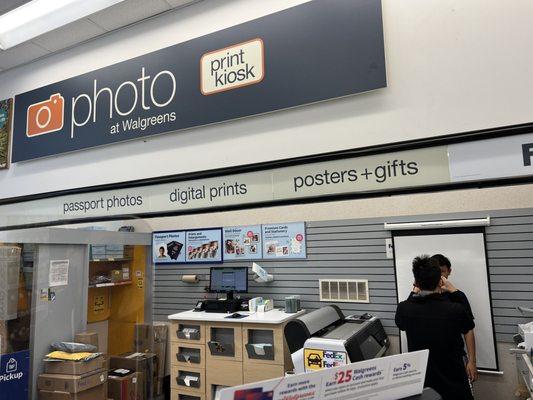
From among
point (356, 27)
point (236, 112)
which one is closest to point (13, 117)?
point (236, 112)

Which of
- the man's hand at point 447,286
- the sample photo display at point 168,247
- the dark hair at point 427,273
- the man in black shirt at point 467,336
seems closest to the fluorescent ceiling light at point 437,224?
the man in black shirt at point 467,336

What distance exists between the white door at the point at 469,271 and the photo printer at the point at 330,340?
0.77 meters

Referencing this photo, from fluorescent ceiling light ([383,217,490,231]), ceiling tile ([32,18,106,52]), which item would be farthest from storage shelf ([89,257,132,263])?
fluorescent ceiling light ([383,217,490,231])

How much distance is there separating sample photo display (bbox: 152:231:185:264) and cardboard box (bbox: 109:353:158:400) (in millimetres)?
1024

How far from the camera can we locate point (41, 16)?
2506 millimetres

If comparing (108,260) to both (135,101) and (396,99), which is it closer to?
(135,101)

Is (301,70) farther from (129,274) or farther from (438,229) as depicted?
(129,274)

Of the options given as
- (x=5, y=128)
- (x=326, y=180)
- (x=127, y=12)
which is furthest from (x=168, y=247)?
(x=326, y=180)

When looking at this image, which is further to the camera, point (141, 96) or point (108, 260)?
point (108, 260)

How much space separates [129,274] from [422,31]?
385 centimetres

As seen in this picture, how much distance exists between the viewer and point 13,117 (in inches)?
119

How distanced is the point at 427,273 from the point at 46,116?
8.94ft

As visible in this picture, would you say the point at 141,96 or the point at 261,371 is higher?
the point at 141,96

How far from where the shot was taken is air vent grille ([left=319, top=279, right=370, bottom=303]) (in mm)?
3465
